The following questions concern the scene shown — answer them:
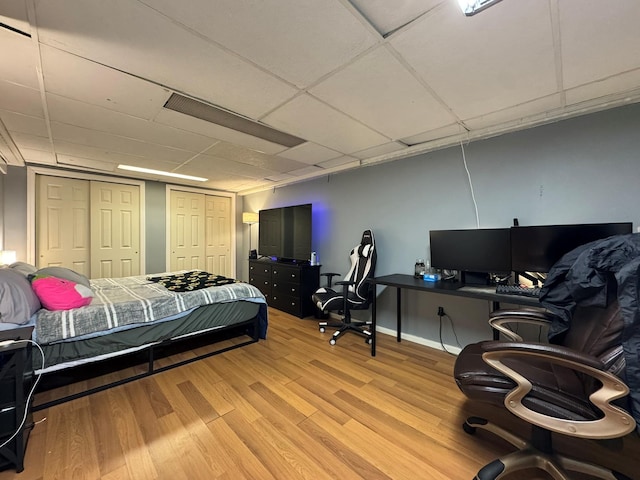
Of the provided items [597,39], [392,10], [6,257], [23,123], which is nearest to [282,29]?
[392,10]

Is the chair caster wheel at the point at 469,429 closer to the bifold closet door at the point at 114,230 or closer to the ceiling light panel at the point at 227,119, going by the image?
the ceiling light panel at the point at 227,119

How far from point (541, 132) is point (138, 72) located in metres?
3.24

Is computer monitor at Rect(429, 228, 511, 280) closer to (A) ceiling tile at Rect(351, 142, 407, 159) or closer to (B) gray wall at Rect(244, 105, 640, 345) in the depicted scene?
(B) gray wall at Rect(244, 105, 640, 345)

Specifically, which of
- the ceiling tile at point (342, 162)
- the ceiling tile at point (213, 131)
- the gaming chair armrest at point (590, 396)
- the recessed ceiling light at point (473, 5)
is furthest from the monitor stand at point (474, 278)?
the ceiling tile at point (213, 131)

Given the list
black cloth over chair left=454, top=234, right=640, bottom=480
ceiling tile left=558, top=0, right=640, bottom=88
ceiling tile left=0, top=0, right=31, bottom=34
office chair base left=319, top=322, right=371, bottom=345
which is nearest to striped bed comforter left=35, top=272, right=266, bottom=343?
office chair base left=319, top=322, right=371, bottom=345

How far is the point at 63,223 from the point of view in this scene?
394 centimetres

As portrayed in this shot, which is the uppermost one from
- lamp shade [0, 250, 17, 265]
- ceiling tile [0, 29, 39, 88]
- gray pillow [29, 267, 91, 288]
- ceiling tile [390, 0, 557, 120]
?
ceiling tile [390, 0, 557, 120]

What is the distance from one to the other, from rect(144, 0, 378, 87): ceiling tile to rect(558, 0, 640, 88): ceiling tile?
95 cm

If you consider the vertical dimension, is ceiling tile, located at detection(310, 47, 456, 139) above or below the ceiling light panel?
below

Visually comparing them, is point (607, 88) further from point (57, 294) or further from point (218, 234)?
point (218, 234)

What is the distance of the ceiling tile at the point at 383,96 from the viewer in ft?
5.21

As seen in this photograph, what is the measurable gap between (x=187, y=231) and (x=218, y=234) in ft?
2.13

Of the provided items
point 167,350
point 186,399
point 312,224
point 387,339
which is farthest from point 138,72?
point 387,339

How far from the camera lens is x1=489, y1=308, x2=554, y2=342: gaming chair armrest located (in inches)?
63.9
